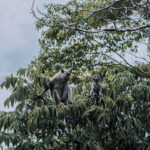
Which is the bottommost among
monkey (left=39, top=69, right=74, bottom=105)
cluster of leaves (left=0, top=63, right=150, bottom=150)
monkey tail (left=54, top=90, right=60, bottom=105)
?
cluster of leaves (left=0, top=63, right=150, bottom=150)

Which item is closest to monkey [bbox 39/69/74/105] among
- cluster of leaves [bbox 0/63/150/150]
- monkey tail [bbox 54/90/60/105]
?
monkey tail [bbox 54/90/60/105]

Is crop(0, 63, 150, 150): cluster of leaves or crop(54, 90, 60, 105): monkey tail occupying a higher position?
crop(54, 90, 60, 105): monkey tail

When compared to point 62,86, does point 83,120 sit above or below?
below

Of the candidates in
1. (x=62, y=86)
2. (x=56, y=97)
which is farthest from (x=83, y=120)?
(x=62, y=86)

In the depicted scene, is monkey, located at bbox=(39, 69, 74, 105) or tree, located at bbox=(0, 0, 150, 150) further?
monkey, located at bbox=(39, 69, 74, 105)

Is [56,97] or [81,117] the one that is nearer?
[81,117]

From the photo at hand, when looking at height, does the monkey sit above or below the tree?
above

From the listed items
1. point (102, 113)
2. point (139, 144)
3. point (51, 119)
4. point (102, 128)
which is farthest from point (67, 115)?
point (139, 144)

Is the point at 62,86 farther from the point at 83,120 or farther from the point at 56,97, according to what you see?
the point at 83,120

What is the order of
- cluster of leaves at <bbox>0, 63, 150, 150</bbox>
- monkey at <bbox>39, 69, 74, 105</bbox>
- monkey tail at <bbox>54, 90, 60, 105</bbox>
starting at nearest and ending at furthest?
cluster of leaves at <bbox>0, 63, 150, 150</bbox> < monkey tail at <bbox>54, 90, 60, 105</bbox> < monkey at <bbox>39, 69, 74, 105</bbox>


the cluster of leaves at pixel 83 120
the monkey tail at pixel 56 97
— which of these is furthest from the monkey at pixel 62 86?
the cluster of leaves at pixel 83 120

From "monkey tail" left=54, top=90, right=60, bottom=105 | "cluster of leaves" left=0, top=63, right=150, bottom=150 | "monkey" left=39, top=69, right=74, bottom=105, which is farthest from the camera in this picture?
"monkey" left=39, top=69, right=74, bottom=105

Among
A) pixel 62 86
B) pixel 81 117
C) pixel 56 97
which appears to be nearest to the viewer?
pixel 81 117

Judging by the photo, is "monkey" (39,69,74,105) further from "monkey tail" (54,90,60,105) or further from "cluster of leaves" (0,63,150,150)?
"cluster of leaves" (0,63,150,150)
